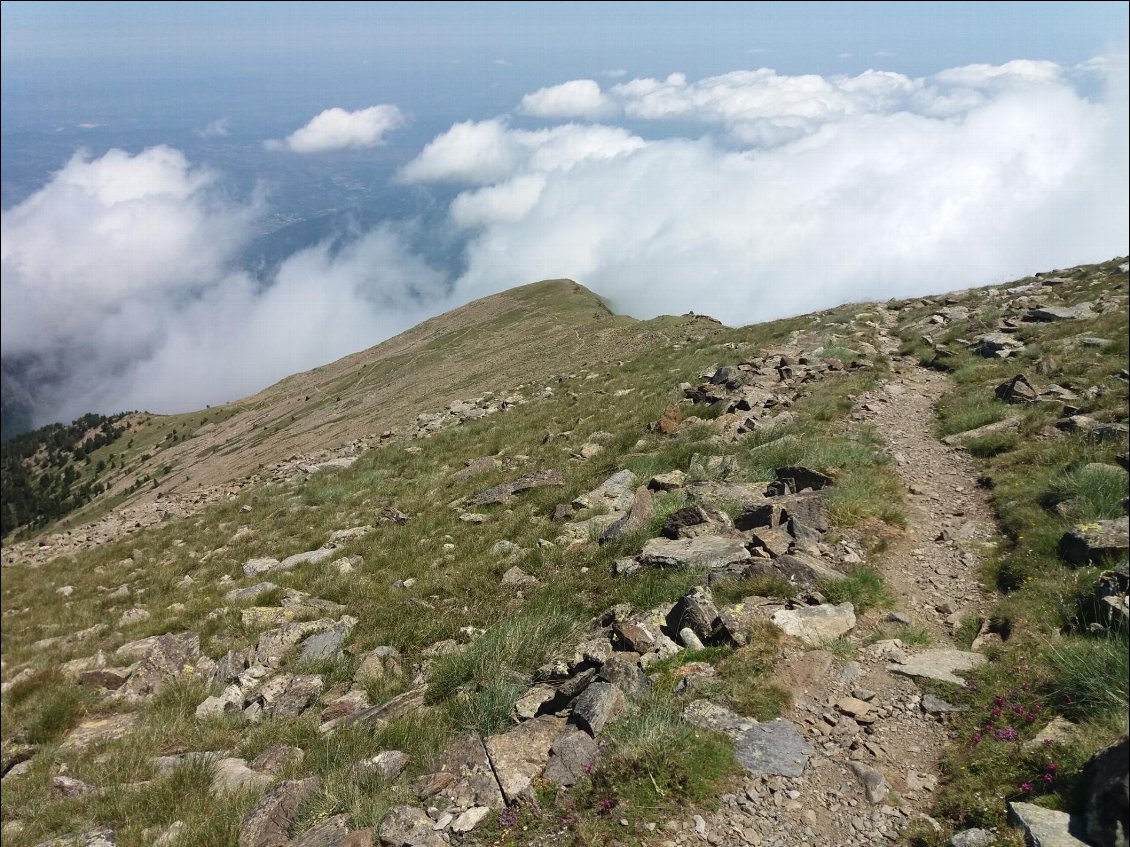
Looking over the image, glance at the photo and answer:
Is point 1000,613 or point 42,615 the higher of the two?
point 1000,613

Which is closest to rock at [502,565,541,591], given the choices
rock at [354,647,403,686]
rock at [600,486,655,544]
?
rock at [600,486,655,544]

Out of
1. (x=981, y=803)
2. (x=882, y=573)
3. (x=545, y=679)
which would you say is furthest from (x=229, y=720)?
(x=882, y=573)

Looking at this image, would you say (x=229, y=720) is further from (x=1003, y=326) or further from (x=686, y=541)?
(x=1003, y=326)

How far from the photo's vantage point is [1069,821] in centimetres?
404

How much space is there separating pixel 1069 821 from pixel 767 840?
6.95ft

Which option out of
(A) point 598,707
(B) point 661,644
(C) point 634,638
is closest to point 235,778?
(A) point 598,707

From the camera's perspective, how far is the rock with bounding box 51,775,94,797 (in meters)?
6.93

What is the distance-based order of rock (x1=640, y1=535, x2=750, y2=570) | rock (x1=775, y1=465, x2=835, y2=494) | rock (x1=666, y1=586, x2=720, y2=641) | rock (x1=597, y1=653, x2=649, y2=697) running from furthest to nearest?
rock (x1=775, y1=465, x2=835, y2=494)
rock (x1=640, y1=535, x2=750, y2=570)
rock (x1=666, y1=586, x2=720, y2=641)
rock (x1=597, y1=653, x2=649, y2=697)

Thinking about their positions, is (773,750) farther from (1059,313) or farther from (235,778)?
(1059,313)

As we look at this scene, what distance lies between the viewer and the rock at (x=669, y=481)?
13206mm

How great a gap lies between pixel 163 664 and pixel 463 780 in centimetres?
772

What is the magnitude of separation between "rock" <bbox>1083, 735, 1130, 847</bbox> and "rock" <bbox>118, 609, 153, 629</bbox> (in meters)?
15.9

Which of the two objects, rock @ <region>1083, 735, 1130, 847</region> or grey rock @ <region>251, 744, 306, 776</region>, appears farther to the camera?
grey rock @ <region>251, 744, 306, 776</region>

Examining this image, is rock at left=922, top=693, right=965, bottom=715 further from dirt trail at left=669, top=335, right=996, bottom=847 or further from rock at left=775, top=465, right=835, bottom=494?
rock at left=775, top=465, right=835, bottom=494
